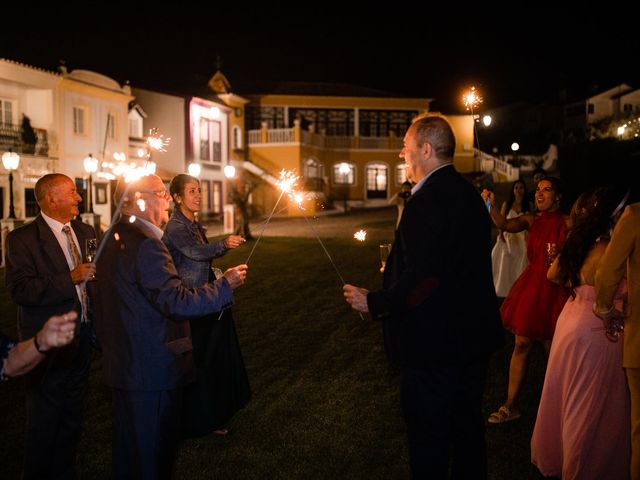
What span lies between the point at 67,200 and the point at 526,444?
431 cm

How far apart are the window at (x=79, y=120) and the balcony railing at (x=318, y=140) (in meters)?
15.1

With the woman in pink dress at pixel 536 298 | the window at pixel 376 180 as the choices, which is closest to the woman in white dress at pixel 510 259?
the woman in pink dress at pixel 536 298

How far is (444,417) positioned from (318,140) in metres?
Answer: 41.8

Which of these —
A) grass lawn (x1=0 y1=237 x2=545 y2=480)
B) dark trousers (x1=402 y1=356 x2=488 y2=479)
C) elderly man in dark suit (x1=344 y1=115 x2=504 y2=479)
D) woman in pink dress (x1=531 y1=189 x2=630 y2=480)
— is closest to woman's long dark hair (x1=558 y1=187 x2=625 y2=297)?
woman in pink dress (x1=531 y1=189 x2=630 y2=480)

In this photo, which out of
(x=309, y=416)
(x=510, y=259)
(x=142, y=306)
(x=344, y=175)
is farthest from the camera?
(x=344, y=175)

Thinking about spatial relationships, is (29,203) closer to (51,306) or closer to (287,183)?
(51,306)

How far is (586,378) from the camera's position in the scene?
4.20 m

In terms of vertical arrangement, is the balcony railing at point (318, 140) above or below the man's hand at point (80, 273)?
above

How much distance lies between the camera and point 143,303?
3490mm

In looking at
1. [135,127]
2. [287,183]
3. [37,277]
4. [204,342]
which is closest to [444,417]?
[287,183]

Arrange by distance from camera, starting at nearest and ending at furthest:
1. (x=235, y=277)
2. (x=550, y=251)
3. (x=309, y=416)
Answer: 1. (x=235, y=277)
2. (x=550, y=251)
3. (x=309, y=416)

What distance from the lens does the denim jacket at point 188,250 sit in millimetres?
5055

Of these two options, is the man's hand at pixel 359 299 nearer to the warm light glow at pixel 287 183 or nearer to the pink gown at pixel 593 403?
the warm light glow at pixel 287 183

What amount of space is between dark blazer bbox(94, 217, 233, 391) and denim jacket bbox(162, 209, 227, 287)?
1444 mm
